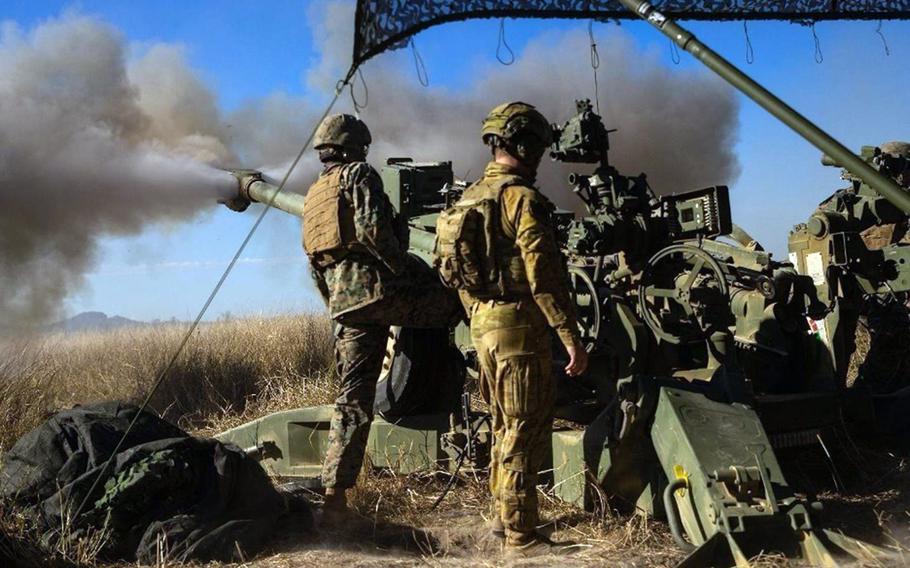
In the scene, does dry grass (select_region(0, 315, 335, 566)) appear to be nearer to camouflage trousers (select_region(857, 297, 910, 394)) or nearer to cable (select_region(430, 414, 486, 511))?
cable (select_region(430, 414, 486, 511))

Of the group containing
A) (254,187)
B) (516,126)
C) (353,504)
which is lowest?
(353,504)

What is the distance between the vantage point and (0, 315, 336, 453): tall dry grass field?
7.66 metres

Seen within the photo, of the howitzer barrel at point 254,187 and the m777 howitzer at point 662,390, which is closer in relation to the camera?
the m777 howitzer at point 662,390

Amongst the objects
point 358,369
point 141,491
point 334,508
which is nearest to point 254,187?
point 358,369

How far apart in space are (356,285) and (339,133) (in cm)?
90

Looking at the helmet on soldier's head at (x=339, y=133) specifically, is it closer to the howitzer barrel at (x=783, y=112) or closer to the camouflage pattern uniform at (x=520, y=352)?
the camouflage pattern uniform at (x=520, y=352)

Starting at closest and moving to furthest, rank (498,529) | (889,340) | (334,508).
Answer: (498,529)
(334,508)
(889,340)

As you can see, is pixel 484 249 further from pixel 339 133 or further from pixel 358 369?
pixel 339 133

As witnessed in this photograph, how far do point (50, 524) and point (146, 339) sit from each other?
9322mm

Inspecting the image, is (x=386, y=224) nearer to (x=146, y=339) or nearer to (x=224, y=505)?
(x=224, y=505)

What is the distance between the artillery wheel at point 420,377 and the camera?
5.99m

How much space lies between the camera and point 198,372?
10.4 meters

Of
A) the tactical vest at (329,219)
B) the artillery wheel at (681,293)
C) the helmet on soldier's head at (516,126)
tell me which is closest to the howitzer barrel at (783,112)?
the helmet on soldier's head at (516,126)

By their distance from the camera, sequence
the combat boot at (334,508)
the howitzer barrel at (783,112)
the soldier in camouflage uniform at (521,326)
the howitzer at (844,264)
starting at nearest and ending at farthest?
the howitzer barrel at (783,112)
the soldier in camouflage uniform at (521,326)
the combat boot at (334,508)
the howitzer at (844,264)
